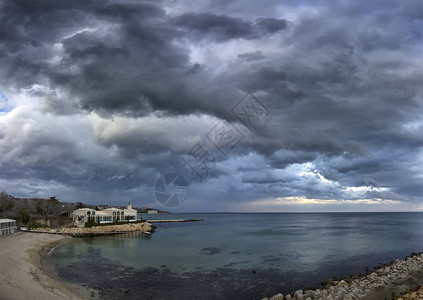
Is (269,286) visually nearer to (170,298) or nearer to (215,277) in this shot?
(215,277)

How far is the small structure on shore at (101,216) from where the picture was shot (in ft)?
277

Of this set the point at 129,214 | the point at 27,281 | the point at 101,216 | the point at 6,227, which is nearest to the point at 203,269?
the point at 27,281

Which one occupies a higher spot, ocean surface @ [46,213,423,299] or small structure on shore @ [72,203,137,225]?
small structure on shore @ [72,203,137,225]

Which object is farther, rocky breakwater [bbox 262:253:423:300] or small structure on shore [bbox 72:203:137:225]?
small structure on shore [bbox 72:203:137:225]

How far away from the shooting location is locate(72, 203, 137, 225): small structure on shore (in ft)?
277

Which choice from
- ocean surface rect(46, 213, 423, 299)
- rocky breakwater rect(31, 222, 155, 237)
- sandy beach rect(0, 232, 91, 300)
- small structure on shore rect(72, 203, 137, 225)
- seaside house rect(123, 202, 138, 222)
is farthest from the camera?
seaside house rect(123, 202, 138, 222)

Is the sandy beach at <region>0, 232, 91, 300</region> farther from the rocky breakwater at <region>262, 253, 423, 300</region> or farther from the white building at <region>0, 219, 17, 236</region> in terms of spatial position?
the white building at <region>0, 219, 17, 236</region>

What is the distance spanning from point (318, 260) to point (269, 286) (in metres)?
17.6

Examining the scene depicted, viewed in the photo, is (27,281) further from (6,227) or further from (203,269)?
(6,227)

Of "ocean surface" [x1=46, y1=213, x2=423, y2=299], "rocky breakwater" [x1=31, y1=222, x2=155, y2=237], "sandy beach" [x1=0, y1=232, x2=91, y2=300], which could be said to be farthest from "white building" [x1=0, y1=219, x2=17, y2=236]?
"sandy beach" [x1=0, y1=232, x2=91, y2=300]

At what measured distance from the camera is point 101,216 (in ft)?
293

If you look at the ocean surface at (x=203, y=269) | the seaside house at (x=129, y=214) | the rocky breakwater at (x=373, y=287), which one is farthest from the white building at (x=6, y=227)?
the rocky breakwater at (x=373, y=287)

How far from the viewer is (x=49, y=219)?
91.1m

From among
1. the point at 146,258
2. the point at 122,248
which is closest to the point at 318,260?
the point at 146,258
